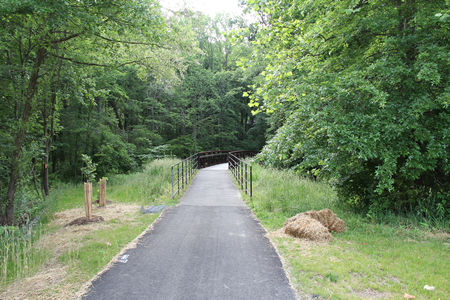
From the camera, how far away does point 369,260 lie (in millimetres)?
3969

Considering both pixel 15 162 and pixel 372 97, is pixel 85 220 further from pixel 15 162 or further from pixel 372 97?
pixel 372 97

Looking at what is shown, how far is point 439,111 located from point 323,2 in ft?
11.3

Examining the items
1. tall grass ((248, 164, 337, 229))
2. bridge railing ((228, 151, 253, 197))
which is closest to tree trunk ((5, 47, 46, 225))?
tall grass ((248, 164, 337, 229))

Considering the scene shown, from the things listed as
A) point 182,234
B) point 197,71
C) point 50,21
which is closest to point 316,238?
point 182,234

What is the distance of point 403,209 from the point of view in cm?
640

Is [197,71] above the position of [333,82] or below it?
above

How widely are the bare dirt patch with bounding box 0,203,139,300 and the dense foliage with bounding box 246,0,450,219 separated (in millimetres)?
4312

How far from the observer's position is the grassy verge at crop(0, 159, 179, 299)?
3473 millimetres

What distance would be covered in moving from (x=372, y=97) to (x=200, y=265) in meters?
4.56

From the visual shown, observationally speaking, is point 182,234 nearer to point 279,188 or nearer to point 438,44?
point 279,188

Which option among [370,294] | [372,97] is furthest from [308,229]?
[372,97]

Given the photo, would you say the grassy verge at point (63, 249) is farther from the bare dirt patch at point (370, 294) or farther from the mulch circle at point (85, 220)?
the bare dirt patch at point (370, 294)

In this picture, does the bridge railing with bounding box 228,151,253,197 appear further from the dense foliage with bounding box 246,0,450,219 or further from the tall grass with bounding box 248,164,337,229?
the dense foliage with bounding box 246,0,450,219

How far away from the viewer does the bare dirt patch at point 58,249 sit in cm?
328
